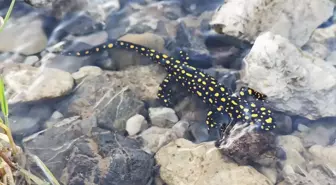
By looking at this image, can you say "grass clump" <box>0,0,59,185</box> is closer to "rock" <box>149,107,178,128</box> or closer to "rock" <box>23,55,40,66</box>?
"rock" <box>23,55,40,66</box>

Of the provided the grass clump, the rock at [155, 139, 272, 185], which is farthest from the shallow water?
the grass clump

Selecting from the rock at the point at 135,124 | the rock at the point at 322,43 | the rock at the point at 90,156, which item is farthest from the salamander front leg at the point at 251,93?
the rock at the point at 90,156

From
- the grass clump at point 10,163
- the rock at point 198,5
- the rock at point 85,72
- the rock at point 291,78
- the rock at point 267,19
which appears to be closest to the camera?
the grass clump at point 10,163

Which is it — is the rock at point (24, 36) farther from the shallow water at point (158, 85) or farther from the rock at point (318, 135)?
the rock at point (318, 135)

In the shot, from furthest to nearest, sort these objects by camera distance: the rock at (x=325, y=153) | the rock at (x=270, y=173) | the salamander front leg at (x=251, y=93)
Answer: the salamander front leg at (x=251, y=93)
the rock at (x=325, y=153)
the rock at (x=270, y=173)

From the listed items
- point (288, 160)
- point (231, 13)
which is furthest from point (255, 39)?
point (288, 160)

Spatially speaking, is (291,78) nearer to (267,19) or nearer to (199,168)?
(267,19)

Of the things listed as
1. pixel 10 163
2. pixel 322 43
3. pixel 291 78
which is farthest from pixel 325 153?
pixel 10 163
